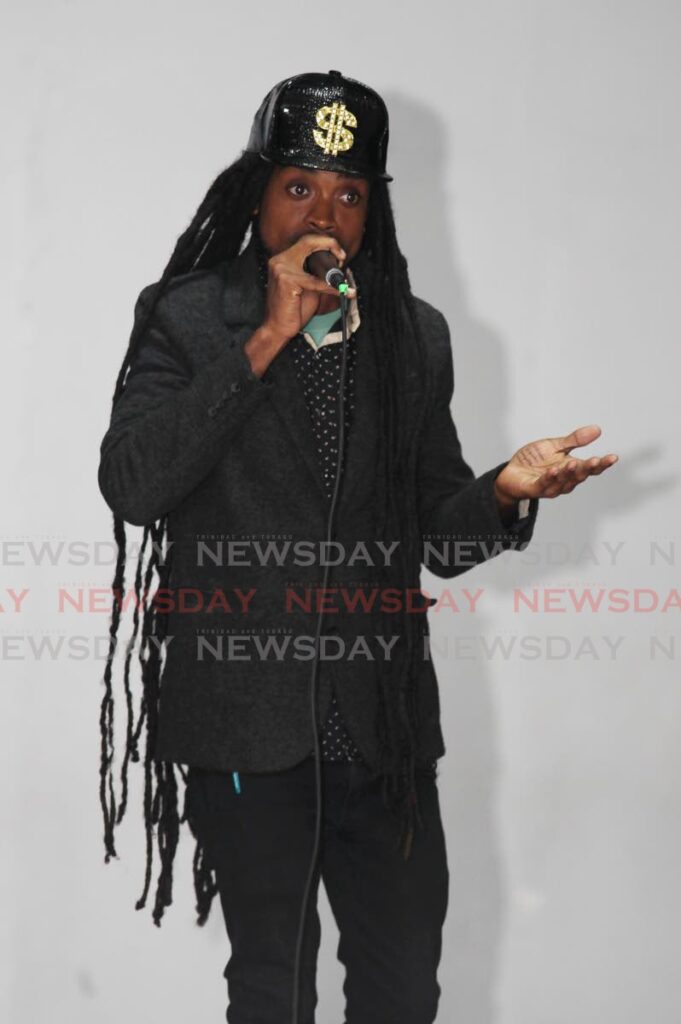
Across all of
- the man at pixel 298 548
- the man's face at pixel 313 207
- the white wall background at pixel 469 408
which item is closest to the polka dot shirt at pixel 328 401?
the man at pixel 298 548

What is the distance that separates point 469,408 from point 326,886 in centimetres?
104

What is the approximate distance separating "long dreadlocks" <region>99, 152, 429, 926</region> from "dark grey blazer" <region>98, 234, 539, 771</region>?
0.02m

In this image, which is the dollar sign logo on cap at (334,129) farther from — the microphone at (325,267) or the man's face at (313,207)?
the microphone at (325,267)

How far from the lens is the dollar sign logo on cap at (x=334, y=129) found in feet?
5.47

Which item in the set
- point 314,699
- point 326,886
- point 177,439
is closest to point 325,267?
point 177,439

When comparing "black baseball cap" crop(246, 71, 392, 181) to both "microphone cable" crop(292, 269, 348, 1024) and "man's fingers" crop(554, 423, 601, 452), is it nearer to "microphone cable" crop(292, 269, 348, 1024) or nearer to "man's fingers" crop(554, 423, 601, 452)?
"microphone cable" crop(292, 269, 348, 1024)

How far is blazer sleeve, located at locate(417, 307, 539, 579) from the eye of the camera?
1.67m

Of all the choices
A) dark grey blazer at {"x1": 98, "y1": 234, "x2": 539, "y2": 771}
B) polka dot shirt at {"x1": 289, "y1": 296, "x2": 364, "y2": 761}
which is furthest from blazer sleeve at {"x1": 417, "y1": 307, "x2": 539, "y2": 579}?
polka dot shirt at {"x1": 289, "y1": 296, "x2": 364, "y2": 761}

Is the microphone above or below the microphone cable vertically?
above

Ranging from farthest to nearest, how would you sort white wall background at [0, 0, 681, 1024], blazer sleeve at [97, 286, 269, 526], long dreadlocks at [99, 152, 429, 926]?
white wall background at [0, 0, 681, 1024]
long dreadlocks at [99, 152, 429, 926]
blazer sleeve at [97, 286, 269, 526]

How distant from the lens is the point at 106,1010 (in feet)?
7.75

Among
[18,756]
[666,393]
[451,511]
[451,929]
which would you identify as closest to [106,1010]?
[18,756]

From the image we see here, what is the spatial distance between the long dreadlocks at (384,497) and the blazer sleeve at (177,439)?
0.16m

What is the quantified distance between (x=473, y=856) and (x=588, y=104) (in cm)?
136
